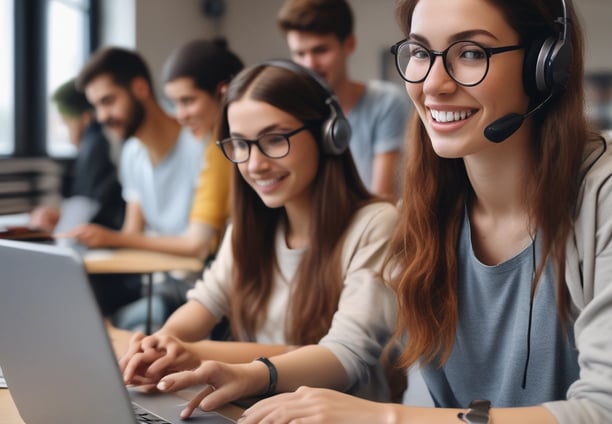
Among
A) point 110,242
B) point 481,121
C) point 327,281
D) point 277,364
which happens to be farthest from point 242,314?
point 110,242

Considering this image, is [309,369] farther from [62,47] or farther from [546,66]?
[62,47]

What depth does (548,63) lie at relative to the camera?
0.96 metres

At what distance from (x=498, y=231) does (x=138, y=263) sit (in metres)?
1.40

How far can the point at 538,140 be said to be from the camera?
108cm

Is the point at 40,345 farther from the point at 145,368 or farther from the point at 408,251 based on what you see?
the point at 408,251

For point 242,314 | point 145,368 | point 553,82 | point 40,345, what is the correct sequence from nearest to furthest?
point 40,345
point 553,82
point 145,368
point 242,314

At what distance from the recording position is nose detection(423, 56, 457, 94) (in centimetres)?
102

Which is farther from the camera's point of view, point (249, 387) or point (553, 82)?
point (249, 387)

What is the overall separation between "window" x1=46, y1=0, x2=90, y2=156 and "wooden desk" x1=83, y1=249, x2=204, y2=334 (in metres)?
2.30

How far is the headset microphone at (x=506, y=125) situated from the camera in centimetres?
100

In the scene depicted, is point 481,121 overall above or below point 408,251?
above

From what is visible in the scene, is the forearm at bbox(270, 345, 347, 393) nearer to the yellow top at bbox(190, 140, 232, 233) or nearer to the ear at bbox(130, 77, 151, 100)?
the yellow top at bbox(190, 140, 232, 233)

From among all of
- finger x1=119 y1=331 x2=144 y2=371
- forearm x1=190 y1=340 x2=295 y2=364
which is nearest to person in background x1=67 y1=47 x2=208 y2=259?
forearm x1=190 y1=340 x2=295 y2=364

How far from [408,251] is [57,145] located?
4.06 m
